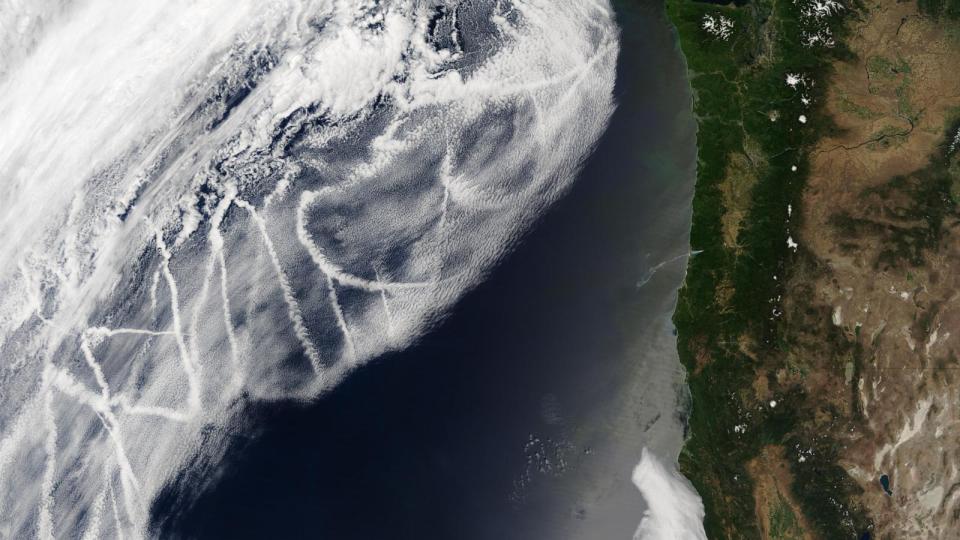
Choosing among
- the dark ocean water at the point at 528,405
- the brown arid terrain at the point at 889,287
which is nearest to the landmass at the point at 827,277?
the brown arid terrain at the point at 889,287

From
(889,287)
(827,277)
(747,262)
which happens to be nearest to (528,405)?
(747,262)

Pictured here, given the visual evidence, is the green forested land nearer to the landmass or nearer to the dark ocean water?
the landmass

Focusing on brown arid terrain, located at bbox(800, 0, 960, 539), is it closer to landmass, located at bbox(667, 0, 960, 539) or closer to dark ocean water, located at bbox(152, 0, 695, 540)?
landmass, located at bbox(667, 0, 960, 539)

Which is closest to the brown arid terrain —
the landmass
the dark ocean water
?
the landmass

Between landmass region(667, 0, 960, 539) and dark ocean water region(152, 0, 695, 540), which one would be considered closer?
landmass region(667, 0, 960, 539)

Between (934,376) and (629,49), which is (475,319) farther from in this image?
(934,376)
